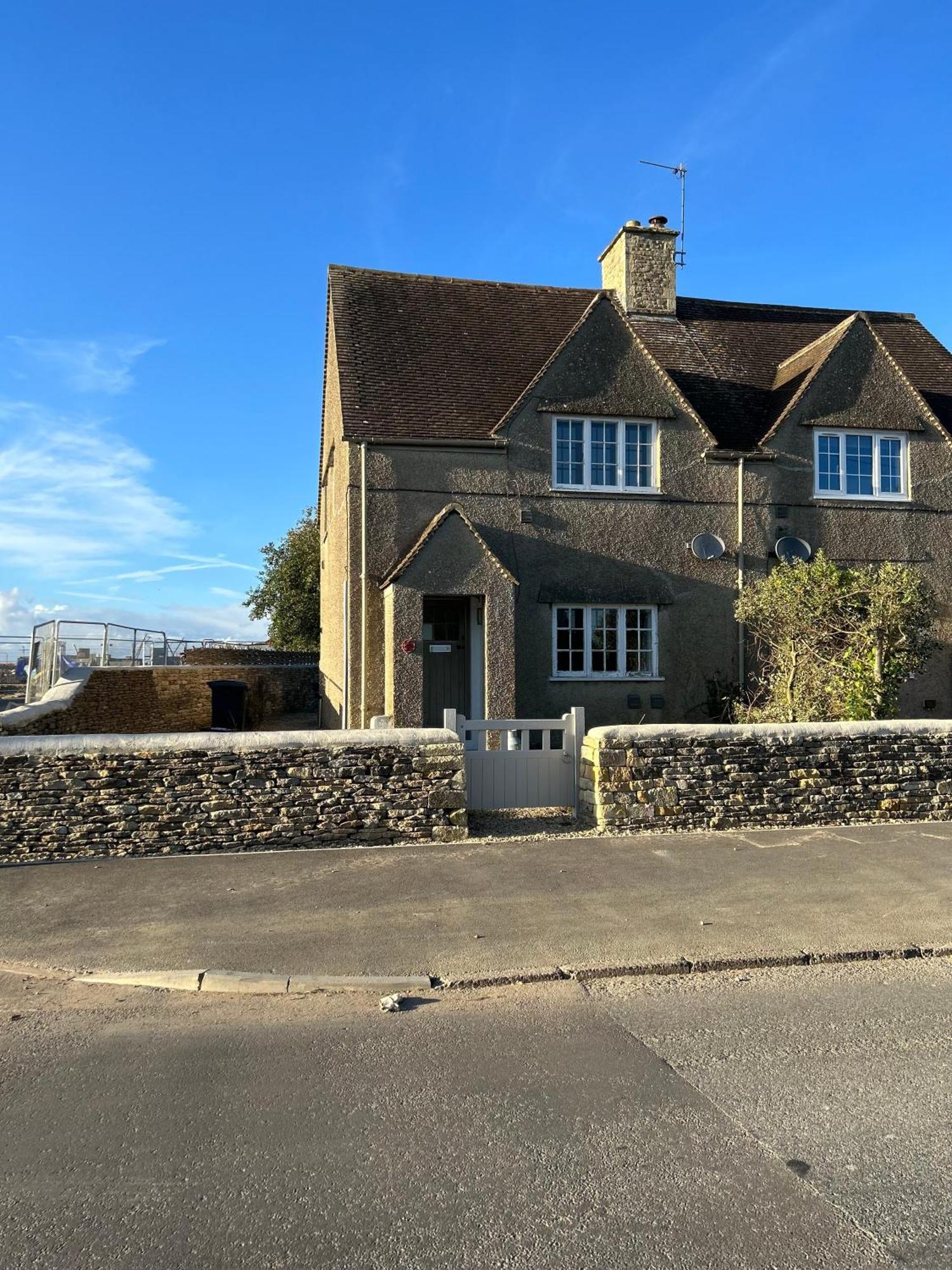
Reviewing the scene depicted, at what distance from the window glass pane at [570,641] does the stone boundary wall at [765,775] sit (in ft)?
18.0

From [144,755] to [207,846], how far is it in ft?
3.84

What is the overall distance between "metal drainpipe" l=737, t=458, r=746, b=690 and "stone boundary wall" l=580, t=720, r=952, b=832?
5552 millimetres

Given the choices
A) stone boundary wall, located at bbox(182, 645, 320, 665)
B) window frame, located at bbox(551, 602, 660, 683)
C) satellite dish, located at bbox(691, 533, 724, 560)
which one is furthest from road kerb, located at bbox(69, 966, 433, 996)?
stone boundary wall, located at bbox(182, 645, 320, 665)

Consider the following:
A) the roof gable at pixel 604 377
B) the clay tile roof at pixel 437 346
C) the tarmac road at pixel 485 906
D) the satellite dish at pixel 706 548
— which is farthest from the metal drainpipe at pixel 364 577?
the tarmac road at pixel 485 906

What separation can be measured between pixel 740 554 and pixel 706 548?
2.27 ft

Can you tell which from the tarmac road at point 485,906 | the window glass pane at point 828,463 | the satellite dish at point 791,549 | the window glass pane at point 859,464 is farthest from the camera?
the window glass pane at point 859,464

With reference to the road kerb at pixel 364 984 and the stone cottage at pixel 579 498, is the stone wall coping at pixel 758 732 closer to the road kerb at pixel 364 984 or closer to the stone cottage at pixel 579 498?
the stone cottage at pixel 579 498

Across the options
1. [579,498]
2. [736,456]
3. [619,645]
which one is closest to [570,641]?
[619,645]

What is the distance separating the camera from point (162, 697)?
80.2 feet

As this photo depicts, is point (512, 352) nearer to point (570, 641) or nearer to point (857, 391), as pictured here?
point (570, 641)

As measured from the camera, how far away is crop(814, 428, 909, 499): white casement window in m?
18.2

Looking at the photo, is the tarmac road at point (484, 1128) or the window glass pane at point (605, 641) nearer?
the tarmac road at point (484, 1128)

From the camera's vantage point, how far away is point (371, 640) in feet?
53.4

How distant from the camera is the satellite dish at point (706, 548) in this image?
57.1 ft
